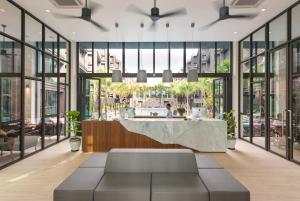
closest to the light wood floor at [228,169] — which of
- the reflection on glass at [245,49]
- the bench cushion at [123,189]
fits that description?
the bench cushion at [123,189]

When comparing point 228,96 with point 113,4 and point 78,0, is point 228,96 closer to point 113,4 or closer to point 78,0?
point 113,4

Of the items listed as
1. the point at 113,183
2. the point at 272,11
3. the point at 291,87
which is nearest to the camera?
the point at 113,183

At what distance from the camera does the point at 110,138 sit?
6.98 meters

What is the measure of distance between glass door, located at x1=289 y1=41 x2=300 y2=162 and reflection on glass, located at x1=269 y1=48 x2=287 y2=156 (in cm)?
37

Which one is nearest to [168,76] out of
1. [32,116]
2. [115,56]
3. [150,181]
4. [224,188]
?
[115,56]

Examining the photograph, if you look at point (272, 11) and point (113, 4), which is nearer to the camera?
point (113, 4)

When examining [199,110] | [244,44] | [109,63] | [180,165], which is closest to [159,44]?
[109,63]

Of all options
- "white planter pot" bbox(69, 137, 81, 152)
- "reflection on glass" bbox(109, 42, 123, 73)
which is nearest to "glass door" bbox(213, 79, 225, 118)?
"reflection on glass" bbox(109, 42, 123, 73)

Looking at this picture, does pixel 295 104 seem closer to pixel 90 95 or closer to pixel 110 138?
pixel 110 138

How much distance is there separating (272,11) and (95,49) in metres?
6.53

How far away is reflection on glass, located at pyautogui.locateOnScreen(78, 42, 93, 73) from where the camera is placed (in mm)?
10188

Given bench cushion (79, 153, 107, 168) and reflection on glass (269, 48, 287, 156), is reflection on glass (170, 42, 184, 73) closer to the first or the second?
reflection on glass (269, 48, 287, 156)

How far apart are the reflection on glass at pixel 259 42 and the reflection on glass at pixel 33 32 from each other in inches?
268

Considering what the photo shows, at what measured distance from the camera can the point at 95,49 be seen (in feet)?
33.6
